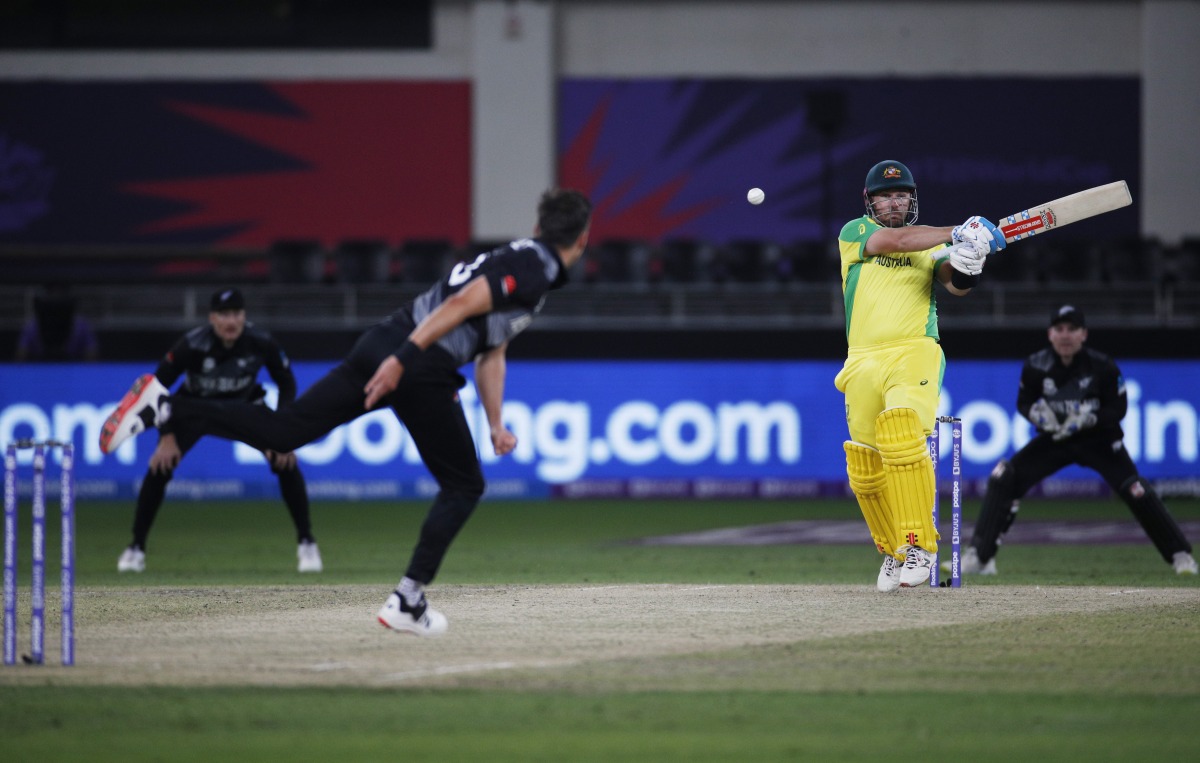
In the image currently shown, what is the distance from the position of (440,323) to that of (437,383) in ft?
1.11

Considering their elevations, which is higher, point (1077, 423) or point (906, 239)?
point (906, 239)

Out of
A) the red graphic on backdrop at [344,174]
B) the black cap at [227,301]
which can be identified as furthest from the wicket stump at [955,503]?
the red graphic on backdrop at [344,174]

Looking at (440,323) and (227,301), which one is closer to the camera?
(440,323)

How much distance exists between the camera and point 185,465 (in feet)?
69.0

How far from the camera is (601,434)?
20.8 metres

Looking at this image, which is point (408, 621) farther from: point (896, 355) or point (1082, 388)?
point (1082, 388)

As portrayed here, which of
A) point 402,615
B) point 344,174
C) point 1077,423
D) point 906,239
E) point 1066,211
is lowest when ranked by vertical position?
point 402,615

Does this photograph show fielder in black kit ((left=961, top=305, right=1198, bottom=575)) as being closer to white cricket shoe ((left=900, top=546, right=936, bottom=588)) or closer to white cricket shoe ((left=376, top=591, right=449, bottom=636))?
white cricket shoe ((left=900, top=546, right=936, bottom=588))

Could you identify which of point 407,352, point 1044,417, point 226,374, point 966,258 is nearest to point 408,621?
point 407,352

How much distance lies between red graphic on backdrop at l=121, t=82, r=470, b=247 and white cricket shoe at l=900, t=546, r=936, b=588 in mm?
20135

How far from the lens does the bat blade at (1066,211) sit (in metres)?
9.38

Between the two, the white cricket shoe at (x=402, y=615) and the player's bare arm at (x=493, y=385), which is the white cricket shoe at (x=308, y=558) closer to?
the white cricket shoe at (x=402, y=615)

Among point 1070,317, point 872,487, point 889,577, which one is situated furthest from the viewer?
point 1070,317

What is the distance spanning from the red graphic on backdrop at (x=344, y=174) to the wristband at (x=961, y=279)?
20.0m
